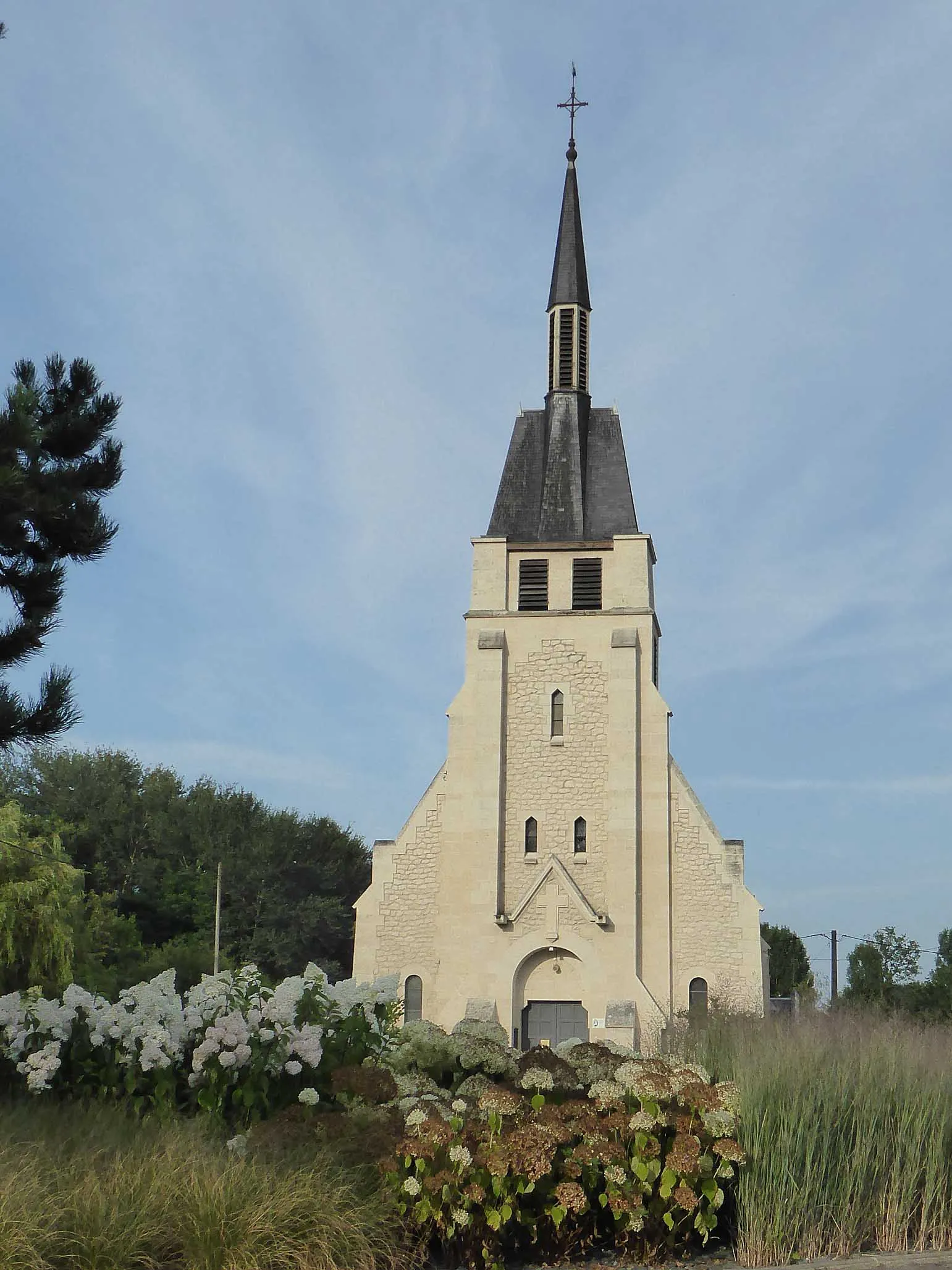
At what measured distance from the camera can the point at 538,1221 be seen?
28.2ft

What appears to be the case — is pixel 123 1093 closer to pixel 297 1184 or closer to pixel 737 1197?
pixel 297 1184

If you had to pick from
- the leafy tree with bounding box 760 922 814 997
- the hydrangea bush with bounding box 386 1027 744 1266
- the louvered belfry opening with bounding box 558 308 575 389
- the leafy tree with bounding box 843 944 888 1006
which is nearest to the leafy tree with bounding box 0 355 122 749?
the hydrangea bush with bounding box 386 1027 744 1266

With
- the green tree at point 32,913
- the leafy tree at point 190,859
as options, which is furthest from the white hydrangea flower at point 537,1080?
the leafy tree at point 190,859

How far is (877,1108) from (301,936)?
36.7 meters

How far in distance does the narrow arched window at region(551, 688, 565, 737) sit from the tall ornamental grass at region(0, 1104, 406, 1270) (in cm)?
2371

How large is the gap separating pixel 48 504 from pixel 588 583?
73.3ft

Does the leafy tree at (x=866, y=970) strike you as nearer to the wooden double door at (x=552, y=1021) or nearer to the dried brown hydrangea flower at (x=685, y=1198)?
the wooden double door at (x=552, y=1021)

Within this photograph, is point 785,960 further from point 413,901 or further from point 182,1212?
point 182,1212

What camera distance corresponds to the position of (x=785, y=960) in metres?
69.8

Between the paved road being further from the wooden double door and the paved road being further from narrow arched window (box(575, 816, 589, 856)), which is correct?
narrow arched window (box(575, 816, 589, 856))

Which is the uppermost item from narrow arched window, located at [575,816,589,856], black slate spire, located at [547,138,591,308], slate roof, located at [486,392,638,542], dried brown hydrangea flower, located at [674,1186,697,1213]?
black slate spire, located at [547,138,591,308]

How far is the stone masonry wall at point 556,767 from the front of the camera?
30797 millimetres

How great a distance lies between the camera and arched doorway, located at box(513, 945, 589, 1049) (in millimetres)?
29672

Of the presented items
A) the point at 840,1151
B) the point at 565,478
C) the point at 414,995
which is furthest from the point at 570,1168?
the point at 565,478
